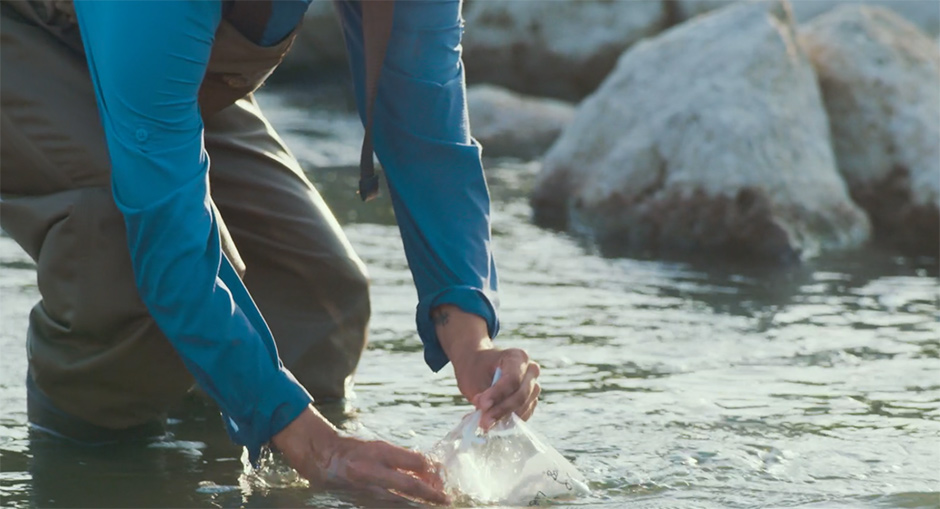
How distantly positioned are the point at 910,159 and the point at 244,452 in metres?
3.83

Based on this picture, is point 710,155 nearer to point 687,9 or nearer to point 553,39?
point 553,39

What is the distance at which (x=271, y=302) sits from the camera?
3.54m

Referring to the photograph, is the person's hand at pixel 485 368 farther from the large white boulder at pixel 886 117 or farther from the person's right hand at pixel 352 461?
the large white boulder at pixel 886 117

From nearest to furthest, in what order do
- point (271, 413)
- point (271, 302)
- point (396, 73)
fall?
point (271, 413), point (396, 73), point (271, 302)

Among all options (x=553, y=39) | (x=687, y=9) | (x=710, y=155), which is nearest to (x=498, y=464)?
(x=710, y=155)

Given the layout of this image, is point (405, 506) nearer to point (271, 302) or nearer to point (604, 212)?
point (271, 302)

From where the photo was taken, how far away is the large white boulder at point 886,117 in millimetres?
6004

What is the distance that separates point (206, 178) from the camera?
257cm

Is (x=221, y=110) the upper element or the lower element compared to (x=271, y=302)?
upper

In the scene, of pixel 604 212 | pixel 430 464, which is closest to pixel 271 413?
pixel 430 464

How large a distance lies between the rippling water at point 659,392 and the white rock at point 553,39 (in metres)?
5.33

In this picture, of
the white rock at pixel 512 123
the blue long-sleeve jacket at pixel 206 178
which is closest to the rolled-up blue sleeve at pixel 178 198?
the blue long-sleeve jacket at pixel 206 178

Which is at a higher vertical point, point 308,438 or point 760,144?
point 760,144

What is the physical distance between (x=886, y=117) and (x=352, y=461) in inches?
166
